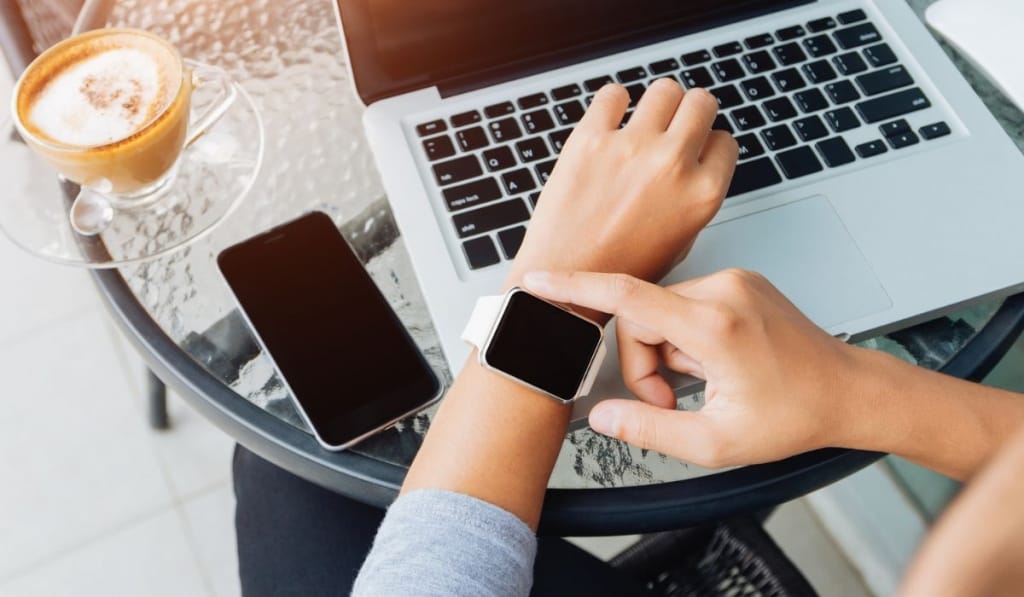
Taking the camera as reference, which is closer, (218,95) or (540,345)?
(540,345)

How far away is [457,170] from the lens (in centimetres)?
67

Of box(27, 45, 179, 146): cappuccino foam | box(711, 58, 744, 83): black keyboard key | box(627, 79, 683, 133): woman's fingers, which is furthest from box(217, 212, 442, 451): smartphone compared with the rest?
box(711, 58, 744, 83): black keyboard key

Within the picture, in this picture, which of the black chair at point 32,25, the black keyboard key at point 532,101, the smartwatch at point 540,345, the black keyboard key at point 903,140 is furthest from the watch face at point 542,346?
the black chair at point 32,25

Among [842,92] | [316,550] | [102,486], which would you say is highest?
[842,92]

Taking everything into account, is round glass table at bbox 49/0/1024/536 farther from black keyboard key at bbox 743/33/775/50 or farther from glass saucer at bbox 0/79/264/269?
black keyboard key at bbox 743/33/775/50

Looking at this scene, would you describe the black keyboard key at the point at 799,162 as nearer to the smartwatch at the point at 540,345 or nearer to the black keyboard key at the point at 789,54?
the black keyboard key at the point at 789,54

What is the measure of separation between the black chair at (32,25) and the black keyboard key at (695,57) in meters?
0.54

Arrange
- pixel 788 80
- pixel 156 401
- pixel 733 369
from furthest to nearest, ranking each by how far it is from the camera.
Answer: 1. pixel 156 401
2. pixel 788 80
3. pixel 733 369

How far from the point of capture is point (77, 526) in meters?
1.21

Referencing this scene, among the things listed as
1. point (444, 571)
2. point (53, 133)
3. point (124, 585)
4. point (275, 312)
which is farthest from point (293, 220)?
point (124, 585)

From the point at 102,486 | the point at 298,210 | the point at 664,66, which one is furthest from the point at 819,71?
the point at 102,486

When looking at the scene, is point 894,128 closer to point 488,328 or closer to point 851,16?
point 851,16

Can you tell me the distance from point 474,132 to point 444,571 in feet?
1.13

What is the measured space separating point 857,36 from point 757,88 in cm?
11
